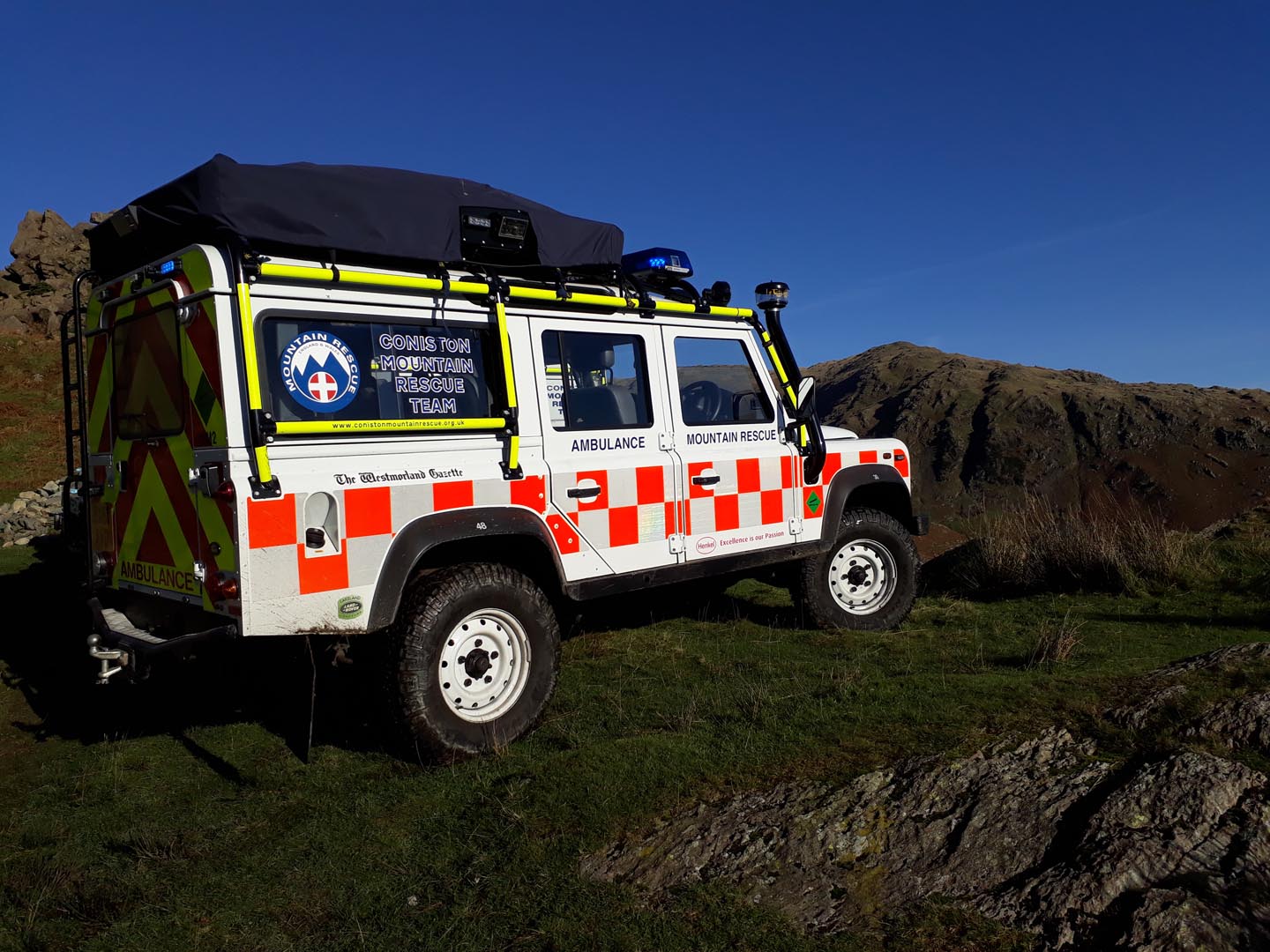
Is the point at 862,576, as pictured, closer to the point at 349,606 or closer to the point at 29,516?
the point at 349,606

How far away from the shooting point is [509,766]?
3.94m

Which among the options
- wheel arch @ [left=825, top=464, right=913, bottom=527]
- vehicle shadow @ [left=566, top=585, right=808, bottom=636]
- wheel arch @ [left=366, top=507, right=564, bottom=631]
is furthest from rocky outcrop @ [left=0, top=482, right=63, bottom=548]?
wheel arch @ [left=825, top=464, right=913, bottom=527]

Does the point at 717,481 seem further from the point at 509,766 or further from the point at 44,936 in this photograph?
the point at 44,936

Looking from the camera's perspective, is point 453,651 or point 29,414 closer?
point 453,651

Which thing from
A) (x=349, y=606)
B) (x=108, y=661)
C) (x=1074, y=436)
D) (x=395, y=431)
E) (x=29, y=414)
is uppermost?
(x=29, y=414)

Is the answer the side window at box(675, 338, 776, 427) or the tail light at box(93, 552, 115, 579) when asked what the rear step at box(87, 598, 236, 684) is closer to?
the tail light at box(93, 552, 115, 579)

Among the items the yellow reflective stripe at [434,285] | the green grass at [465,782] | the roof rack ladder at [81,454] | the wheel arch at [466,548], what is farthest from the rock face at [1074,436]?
the roof rack ladder at [81,454]

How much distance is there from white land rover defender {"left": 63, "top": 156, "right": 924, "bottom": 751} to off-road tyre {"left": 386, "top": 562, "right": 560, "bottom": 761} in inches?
0.4

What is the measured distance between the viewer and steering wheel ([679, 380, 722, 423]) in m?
5.41

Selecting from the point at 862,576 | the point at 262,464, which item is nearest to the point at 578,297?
the point at 262,464

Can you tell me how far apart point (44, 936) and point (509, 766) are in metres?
1.68

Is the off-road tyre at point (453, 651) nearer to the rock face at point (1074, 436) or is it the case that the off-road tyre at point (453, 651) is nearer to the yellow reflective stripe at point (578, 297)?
the yellow reflective stripe at point (578, 297)

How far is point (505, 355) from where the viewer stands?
452cm

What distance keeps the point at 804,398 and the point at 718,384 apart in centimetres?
61
